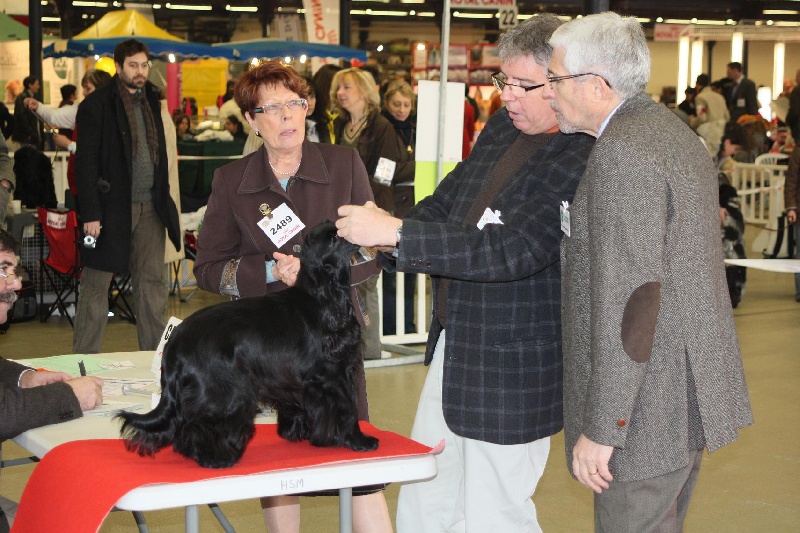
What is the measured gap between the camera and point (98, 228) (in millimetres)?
5480

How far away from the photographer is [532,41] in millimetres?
2229

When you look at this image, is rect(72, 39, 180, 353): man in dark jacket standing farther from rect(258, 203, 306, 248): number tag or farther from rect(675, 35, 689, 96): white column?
rect(675, 35, 689, 96): white column

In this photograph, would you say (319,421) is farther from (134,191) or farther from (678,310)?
(134,191)

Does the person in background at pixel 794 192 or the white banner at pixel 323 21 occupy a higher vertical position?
the white banner at pixel 323 21

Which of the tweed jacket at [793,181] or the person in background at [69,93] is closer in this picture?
the tweed jacket at [793,181]

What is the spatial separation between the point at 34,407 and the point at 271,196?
32.4 inches

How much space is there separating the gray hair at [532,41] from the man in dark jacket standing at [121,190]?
3710 millimetres

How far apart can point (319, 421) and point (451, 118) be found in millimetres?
4130

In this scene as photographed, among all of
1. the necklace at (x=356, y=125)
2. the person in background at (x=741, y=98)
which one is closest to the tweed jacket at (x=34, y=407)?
the necklace at (x=356, y=125)

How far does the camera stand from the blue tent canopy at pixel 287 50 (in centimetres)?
1274

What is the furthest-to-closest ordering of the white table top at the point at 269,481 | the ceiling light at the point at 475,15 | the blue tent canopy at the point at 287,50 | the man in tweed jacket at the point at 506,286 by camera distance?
the ceiling light at the point at 475,15
the blue tent canopy at the point at 287,50
the man in tweed jacket at the point at 506,286
the white table top at the point at 269,481

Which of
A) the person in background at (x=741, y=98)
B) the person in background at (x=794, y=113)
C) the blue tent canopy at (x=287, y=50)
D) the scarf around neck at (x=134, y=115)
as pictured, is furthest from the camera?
the person in background at (x=741, y=98)

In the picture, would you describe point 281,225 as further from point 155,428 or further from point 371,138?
point 371,138

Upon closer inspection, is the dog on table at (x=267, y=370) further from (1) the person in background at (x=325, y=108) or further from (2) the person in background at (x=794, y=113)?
(2) the person in background at (x=794, y=113)
